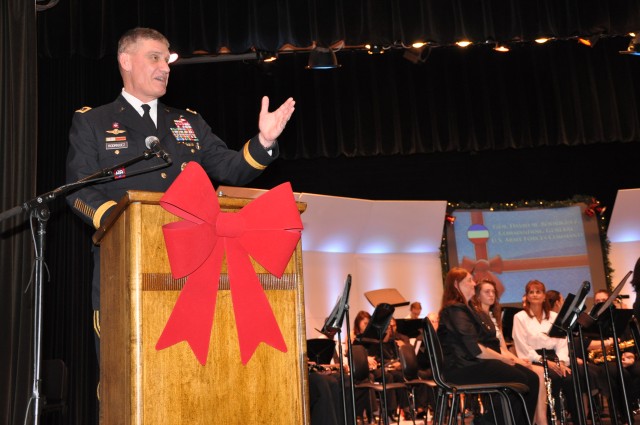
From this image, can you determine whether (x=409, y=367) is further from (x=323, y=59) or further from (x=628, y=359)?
(x=323, y=59)

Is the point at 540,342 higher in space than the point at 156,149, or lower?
lower

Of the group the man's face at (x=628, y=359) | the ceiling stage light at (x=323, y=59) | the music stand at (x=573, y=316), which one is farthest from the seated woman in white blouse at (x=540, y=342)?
the ceiling stage light at (x=323, y=59)

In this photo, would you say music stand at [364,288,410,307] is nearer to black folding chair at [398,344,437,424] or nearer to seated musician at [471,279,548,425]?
black folding chair at [398,344,437,424]

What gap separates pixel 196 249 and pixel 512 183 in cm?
1028

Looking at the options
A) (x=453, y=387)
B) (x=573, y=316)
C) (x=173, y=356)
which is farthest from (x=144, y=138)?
(x=573, y=316)

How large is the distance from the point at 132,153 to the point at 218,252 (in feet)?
2.47

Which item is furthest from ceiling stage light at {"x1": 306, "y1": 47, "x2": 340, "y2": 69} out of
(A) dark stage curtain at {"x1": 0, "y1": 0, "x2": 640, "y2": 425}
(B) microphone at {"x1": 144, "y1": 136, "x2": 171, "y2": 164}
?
(B) microphone at {"x1": 144, "y1": 136, "x2": 171, "y2": 164}

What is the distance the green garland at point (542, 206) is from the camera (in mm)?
11044

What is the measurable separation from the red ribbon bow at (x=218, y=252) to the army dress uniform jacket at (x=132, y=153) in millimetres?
503

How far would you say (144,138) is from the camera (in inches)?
98.7

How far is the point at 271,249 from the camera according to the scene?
1937 mm

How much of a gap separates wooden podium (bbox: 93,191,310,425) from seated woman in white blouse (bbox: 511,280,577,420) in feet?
16.4

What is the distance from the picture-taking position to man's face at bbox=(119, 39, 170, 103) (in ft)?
8.42

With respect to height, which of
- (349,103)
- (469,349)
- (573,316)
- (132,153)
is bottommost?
(469,349)
